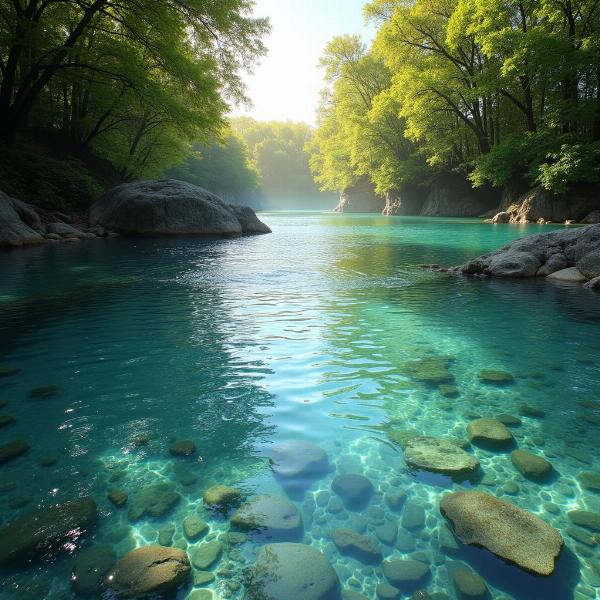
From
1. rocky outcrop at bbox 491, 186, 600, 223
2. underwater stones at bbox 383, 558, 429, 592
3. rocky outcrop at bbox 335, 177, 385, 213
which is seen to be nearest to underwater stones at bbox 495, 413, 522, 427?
underwater stones at bbox 383, 558, 429, 592

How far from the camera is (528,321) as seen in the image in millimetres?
5766

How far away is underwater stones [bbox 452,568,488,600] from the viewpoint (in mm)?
1732

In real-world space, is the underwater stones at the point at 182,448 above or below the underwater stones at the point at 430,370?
below

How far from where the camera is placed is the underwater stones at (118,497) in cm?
229

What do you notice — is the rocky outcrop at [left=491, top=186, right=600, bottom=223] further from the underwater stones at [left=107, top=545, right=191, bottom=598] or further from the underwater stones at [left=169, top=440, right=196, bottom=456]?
the underwater stones at [left=107, top=545, right=191, bottom=598]

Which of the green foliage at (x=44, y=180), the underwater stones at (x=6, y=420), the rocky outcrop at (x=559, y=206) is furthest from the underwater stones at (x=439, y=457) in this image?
the rocky outcrop at (x=559, y=206)

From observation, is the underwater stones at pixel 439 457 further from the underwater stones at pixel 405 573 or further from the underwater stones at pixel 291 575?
the underwater stones at pixel 291 575

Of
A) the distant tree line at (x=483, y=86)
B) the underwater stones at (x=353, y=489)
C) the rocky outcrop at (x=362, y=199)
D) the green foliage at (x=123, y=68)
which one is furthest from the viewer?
the rocky outcrop at (x=362, y=199)

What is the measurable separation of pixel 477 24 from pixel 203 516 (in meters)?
28.0

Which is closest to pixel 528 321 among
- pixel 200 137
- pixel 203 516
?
pixel 203 516

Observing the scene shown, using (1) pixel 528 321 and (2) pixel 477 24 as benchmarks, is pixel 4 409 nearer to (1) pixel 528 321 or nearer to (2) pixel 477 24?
(1) pixel 528 321

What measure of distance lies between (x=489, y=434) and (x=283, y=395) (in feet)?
5.42

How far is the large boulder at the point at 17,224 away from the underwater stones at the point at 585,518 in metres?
14.3

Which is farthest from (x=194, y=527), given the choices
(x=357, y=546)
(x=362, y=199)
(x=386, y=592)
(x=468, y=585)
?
(x=362, y=199)
